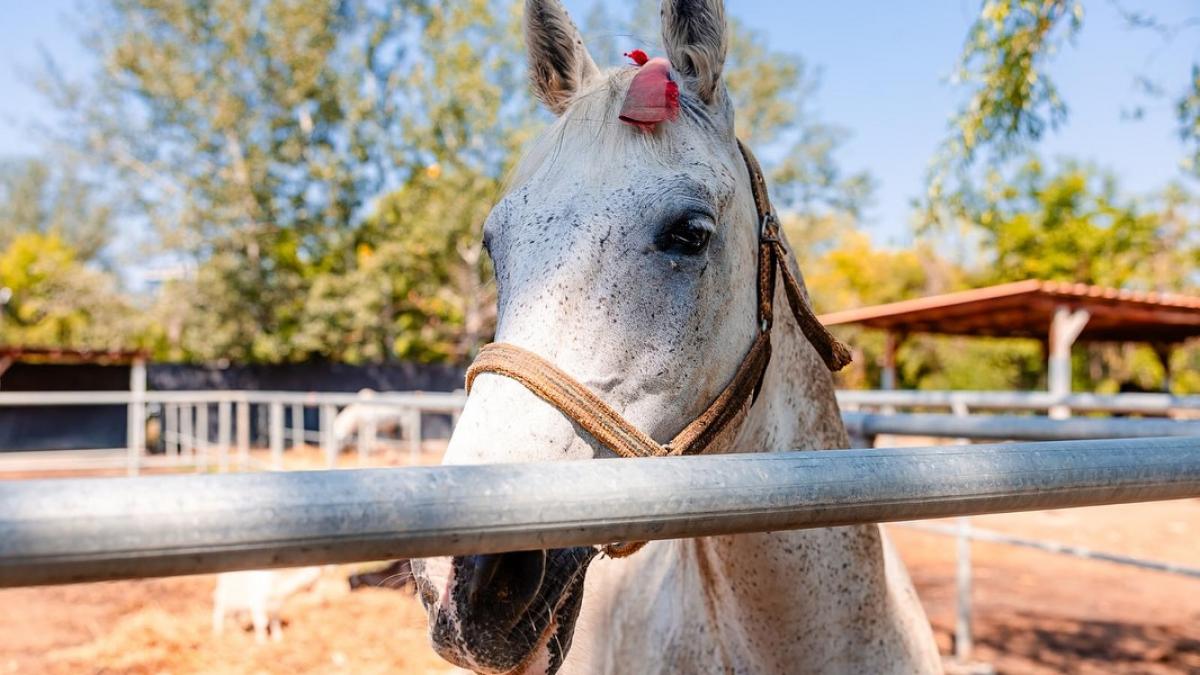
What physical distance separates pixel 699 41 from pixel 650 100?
0.25 meters

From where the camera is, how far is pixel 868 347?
87.9ft

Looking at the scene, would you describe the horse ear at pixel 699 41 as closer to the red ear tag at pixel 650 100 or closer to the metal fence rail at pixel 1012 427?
the red ear tag at pixel 650 100

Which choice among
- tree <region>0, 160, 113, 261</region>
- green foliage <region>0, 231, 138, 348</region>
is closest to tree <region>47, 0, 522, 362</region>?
green foliage <region>0, 231, 138, 348</region>

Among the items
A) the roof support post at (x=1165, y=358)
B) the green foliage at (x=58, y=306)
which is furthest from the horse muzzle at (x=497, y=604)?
the green foliage at (x=58, y=306)

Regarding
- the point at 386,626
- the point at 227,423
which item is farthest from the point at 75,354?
the point at 386,626

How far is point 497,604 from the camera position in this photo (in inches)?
39.1

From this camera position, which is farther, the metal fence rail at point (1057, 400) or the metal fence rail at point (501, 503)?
the metal fence rail at point (1057, 400)

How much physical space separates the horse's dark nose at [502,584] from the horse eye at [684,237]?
1.77 feet

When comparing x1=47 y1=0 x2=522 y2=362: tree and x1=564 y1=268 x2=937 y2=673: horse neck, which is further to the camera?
x1=47 y1=0 x2=522 y2=362: tree

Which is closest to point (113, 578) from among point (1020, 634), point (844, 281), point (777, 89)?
point (1020, 634)

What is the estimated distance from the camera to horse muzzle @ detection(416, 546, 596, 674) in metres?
0.98

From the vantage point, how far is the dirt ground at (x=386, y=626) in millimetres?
4312

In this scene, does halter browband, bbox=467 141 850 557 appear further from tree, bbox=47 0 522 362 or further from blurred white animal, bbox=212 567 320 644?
tree, bbox=47 0 522 362

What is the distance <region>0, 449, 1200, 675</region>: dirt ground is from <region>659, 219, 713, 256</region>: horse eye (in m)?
3.53
